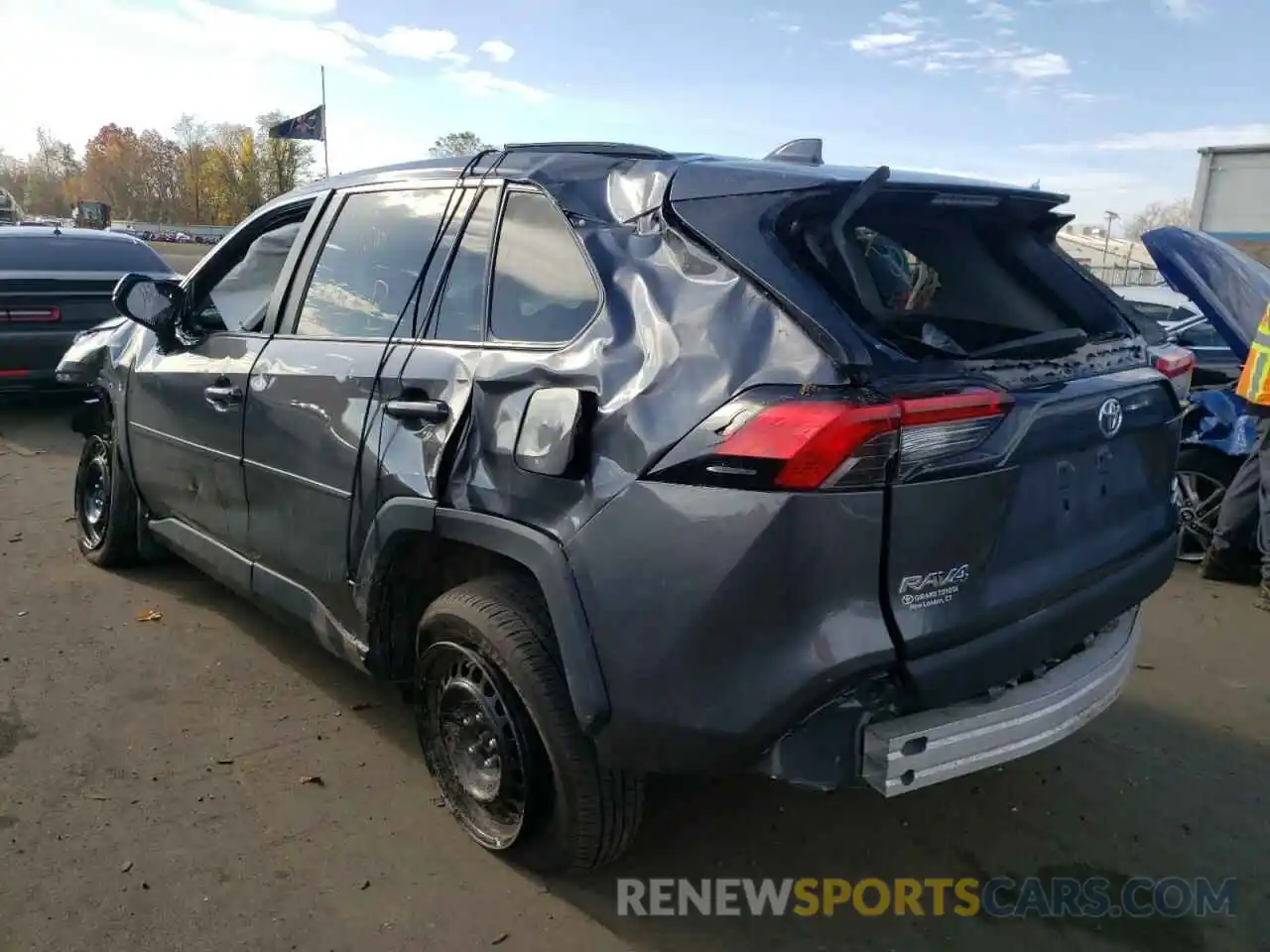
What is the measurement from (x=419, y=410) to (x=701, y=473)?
1.02 metres

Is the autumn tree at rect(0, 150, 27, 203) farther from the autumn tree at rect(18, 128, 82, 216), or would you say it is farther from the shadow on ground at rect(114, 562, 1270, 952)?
the shadow on ground at rect(114, 562, 1270, 952)

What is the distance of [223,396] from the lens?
12.0ft

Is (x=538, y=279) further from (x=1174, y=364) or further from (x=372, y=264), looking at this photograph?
(x=1174, y=364)

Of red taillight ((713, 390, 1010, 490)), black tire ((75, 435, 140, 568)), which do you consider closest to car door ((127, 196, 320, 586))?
black tire ((75, 435, 140, 568))

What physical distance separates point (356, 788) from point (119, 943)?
2.74 ft

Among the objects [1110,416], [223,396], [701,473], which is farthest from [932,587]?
[223,396]

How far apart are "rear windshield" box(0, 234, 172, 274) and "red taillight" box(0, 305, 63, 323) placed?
0.44 metres

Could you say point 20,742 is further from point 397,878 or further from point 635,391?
point 635,391

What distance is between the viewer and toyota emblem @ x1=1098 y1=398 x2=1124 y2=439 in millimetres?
2459

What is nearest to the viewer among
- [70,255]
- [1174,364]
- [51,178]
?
[1174,364]

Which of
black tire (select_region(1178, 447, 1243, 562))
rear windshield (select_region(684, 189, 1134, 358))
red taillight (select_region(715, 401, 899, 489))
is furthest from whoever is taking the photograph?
black tire (select_region(1178, 447, 1243, 562))

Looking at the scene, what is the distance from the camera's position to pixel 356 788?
317 cm

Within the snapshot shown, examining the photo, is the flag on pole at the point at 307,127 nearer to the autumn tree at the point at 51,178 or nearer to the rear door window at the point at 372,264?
the rear door window at the point at 372,264

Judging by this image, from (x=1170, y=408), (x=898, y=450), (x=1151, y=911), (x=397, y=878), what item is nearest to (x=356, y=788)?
(x=397, y=878)
